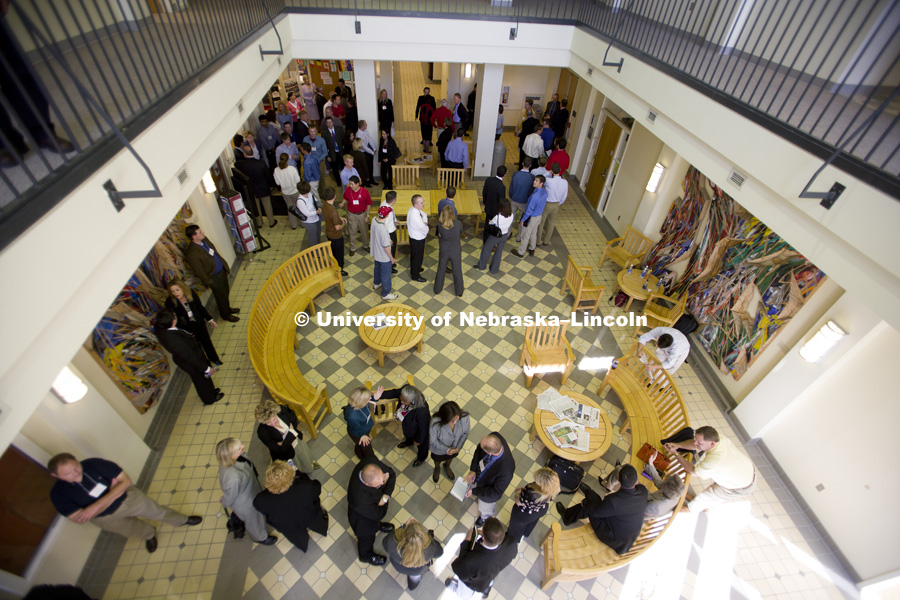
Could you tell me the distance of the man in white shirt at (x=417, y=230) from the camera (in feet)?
23.1

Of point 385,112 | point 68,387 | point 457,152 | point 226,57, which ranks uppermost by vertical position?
point 226,57

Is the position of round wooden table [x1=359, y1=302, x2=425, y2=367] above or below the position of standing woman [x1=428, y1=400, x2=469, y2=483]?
below

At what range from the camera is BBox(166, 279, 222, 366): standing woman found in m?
5.29

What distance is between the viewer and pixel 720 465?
4.68 metres

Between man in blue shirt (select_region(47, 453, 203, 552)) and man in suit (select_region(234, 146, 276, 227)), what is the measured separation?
6130 millimetres

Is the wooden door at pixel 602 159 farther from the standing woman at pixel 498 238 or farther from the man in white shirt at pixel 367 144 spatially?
the man in white shirt at pixel 367 144

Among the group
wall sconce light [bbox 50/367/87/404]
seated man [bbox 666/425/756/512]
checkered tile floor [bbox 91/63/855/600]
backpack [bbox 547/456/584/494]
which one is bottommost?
checkered tile floor [bbox 91/63/855/600]

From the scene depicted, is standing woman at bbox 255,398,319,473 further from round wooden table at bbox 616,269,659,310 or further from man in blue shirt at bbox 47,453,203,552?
round wooden table at bbox 616,269,659,310

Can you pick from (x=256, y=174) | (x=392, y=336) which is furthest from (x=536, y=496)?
(x=256, y=174)

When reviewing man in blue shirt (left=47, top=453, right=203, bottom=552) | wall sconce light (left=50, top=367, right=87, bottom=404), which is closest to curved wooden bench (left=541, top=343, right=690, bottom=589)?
man in blue shirt (left=47, top=453, right=203, bottom=552)

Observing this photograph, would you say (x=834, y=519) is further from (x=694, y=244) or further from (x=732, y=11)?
(x=732, y=11)

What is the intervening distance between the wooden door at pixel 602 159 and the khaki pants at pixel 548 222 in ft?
6.57

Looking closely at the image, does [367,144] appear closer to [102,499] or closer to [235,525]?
[235,525]

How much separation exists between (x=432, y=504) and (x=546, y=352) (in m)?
2.71
